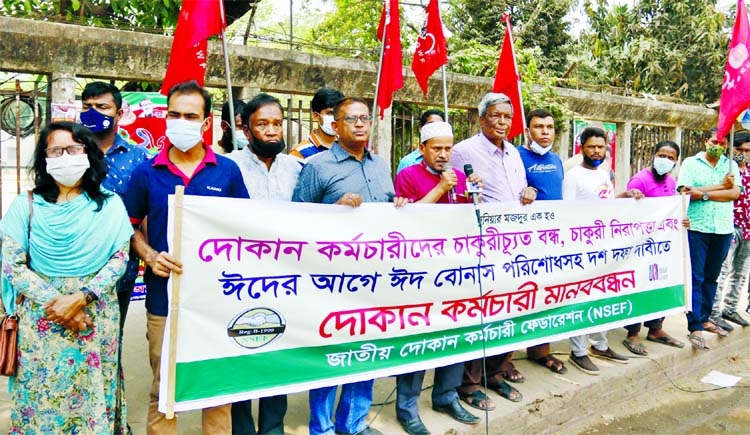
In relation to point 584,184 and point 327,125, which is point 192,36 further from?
point 584,184

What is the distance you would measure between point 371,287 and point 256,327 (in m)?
0.64

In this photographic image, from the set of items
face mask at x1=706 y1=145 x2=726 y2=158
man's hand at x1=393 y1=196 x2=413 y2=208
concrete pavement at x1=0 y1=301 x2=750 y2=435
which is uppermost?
face mask at x1=706 y1=145 x2=726 y2=158

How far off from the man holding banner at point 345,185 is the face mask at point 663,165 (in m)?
2.66

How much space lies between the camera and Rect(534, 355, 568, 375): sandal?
169 inches

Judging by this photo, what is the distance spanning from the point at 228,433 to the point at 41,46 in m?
3.69

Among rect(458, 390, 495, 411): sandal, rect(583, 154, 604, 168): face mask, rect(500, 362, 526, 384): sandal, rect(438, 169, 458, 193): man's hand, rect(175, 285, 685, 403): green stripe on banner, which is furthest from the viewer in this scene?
rect(583, 154, 604, 168): face mask

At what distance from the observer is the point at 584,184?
4.44m

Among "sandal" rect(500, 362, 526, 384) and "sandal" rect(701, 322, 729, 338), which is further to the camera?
"sandal" rect(701, 322, 729, 338)

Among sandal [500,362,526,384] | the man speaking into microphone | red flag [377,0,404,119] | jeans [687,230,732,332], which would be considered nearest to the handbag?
the man speaking into microphone

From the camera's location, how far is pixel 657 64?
17.1 meters

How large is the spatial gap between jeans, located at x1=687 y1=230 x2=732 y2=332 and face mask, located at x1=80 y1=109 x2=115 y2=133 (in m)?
4.46

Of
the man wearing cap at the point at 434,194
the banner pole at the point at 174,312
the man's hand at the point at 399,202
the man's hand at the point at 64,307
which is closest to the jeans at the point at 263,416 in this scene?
the banner pole at the point at 174,312

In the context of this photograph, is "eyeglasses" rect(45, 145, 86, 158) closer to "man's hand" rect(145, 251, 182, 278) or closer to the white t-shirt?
"man's hand" rect(145, 251, 182, 278)

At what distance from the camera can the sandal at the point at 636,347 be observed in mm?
4797
